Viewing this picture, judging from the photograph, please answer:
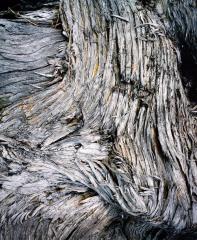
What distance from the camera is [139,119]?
2.19 meters

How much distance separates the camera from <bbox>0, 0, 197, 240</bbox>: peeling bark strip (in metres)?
2.04

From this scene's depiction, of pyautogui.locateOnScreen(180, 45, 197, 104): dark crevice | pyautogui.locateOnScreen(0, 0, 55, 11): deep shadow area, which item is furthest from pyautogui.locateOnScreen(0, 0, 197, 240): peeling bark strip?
Answer: pyautogui.locateOnScreen(0, 0, 55, 11): deep shadow area

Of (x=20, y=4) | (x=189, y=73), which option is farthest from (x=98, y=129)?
(x=20, y=4)

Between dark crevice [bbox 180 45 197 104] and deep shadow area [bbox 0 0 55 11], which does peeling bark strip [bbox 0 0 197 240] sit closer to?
dark crevice [bbox 180 45 197 104]

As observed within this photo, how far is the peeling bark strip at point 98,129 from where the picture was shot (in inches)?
80.2

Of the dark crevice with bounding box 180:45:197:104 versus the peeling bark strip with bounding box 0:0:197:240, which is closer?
the peeling bark strip with bounding box 0:0:197:240

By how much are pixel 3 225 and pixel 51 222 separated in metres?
0.27

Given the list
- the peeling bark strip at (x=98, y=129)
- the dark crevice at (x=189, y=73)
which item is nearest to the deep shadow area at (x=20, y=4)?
the peeling bark strip at (x=98, y=129)

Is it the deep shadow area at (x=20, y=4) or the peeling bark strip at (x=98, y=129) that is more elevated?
the deep shadow area at (x=20, y=4)

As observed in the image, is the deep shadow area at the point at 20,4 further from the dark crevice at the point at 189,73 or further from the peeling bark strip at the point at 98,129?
the dark crevice at the point at 189,73

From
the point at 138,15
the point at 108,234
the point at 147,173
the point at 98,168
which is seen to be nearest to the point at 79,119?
the point at 98,168

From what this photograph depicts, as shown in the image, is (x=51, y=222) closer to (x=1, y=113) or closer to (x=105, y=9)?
(x=1, y=113)

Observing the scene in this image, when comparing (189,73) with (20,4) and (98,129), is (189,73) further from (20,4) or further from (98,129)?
(20,4)

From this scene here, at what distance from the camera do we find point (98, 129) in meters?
2.13
